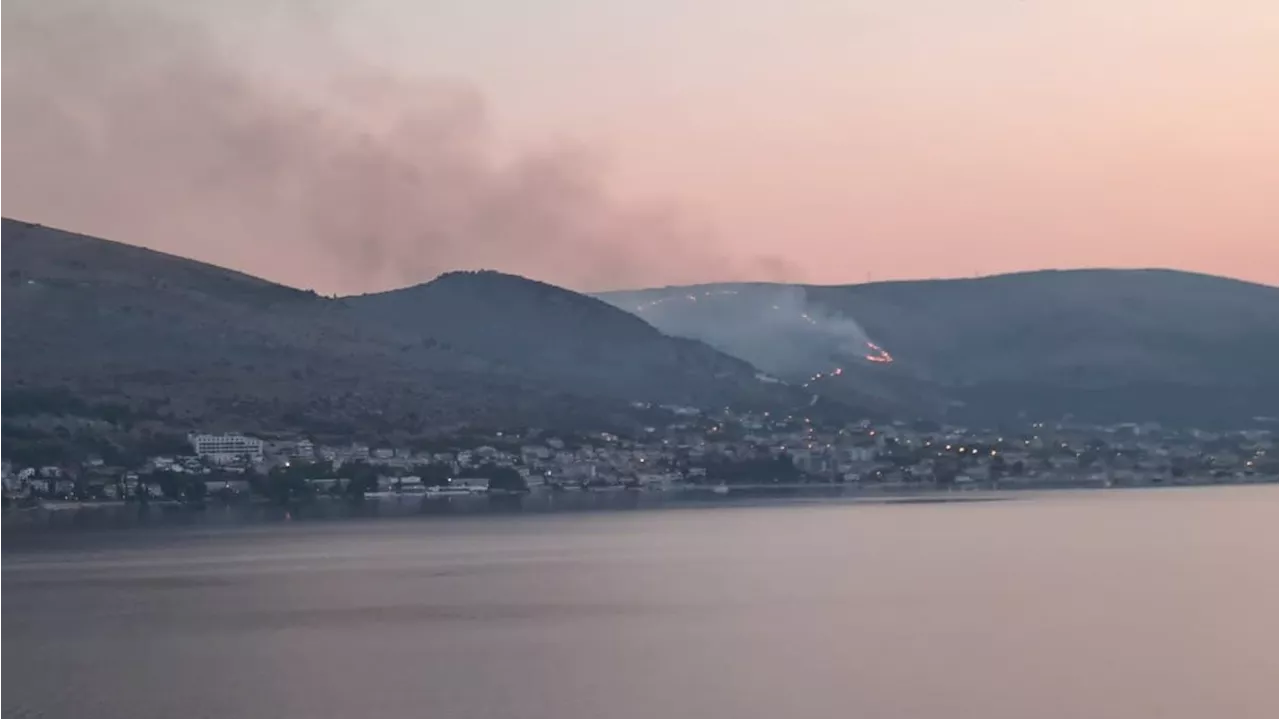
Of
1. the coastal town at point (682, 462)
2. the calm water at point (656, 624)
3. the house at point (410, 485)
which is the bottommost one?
the calm water at point (656, 624)

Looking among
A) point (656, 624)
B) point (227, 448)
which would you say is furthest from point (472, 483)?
point (656, 624)

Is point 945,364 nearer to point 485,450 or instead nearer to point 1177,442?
point 1177,442

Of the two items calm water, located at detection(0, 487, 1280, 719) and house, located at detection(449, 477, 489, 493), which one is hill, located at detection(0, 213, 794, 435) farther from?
calm water, located at detection(0, 487, 1280, 719)

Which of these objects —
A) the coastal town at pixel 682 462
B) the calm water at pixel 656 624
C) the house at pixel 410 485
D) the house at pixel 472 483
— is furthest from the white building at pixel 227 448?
the calm water at pixel 656 624

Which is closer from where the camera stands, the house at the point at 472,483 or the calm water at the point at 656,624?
the calm water at the point at 656,624

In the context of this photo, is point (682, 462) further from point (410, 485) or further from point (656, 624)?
point (656, 624)

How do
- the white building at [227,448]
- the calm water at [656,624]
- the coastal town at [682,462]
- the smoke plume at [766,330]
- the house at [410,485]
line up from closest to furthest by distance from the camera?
1. the calm water at [656,624]
2. the coastal town at [682,462]
3. the white building at [227,448]
4. the house at [410,485]
5. the smoke plume at [766,330]

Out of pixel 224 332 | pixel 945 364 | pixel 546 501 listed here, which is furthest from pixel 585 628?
pixel 945 364

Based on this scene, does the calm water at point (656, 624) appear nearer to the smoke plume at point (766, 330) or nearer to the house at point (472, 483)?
the house at point (472, 483)
